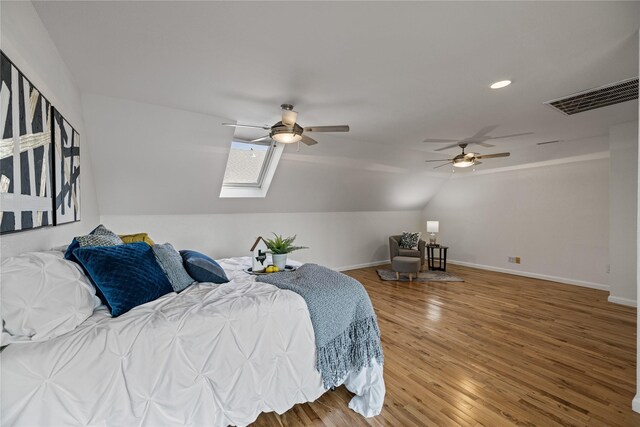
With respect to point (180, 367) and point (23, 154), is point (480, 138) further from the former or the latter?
point (23, 154)

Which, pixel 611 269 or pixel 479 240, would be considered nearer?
pixel 611 269

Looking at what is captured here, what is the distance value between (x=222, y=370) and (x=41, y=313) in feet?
2.82

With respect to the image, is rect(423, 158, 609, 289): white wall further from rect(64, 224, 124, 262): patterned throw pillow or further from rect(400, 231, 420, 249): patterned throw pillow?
rect(64, 224, 124, 262): patterned throw pillow

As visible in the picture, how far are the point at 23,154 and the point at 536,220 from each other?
713cm

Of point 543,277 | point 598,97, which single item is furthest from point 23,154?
point 543,277

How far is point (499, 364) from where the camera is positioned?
2.52 metres

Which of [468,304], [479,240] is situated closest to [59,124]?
[468,304]

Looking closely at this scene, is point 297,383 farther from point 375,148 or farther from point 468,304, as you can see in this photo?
point 375,148

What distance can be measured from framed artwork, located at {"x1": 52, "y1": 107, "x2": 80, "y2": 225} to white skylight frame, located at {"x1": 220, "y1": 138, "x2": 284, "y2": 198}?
2100mm

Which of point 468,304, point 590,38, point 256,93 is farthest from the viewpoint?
point 468,304

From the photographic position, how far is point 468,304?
13.5ft

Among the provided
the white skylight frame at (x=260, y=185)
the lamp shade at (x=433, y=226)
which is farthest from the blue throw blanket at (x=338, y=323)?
the lamp shade at (x=433, y=226)

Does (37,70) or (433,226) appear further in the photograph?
(433,226)

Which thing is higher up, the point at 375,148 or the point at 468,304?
the point at 375,148
